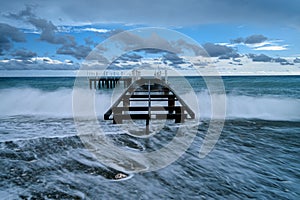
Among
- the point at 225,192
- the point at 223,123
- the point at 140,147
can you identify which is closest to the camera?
the point at 225,192

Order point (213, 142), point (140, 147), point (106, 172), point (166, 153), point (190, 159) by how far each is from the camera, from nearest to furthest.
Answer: point (106, 172)
point (190, 159)
point (166, 153)
point (140, 147)
point (213, 142)

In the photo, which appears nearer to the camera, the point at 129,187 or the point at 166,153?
the point at 129,187

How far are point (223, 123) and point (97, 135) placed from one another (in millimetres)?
7396

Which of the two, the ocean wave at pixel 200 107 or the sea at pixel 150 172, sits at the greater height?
the sea at pixel 150 172

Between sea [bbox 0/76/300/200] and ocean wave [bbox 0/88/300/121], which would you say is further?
ocean wave [bbox 0/88/300/121]

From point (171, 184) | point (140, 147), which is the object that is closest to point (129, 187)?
point (171, 184)

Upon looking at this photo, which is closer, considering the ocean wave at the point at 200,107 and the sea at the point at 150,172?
the sea at the point at 150,172

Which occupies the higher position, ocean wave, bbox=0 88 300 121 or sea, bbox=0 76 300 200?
sea, bbox=0 76 300 200

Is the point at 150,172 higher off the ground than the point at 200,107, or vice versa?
the point at 150,172

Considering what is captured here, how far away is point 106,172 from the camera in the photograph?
6078 mm

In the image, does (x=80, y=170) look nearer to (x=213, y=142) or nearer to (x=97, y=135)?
(x=97, y=135)

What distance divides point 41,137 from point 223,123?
9461mm

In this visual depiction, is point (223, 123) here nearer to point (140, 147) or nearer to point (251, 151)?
point (251, 151)

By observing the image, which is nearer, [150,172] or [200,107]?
[150,172]
